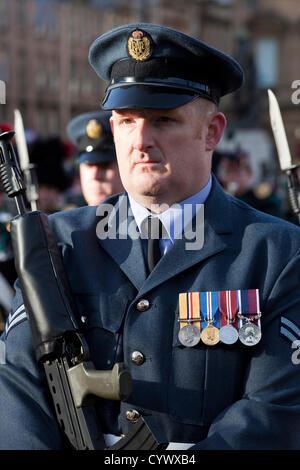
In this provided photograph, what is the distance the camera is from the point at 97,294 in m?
3.05

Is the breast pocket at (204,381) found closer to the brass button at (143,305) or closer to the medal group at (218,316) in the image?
the medal group at (218,316)

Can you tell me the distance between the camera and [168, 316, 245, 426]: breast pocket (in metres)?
2.89

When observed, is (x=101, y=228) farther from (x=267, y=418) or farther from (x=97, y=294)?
(x=267, y=418)

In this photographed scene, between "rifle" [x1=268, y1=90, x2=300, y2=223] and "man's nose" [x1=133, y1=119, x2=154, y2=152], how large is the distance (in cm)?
123

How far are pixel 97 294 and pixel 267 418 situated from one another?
2.29 ft

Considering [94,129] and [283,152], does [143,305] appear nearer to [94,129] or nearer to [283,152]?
[283,152]

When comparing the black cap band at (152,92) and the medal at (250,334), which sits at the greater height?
the black cap band at (152,92)

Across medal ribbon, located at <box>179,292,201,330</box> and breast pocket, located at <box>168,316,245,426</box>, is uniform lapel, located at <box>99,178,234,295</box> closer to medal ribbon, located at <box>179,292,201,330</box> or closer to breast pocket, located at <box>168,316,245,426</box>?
medal ribbon, located at <box>179,292,201,330</box>

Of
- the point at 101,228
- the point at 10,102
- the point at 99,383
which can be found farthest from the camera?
the point at 10,102

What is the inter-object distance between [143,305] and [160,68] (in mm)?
799

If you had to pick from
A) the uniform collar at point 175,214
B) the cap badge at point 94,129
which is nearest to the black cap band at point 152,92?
the uniform collar at point 175,214

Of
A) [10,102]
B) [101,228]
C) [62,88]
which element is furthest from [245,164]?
[62,88]

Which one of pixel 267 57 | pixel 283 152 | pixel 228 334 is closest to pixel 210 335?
pixel 228 334

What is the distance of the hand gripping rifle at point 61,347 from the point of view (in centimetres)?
279
